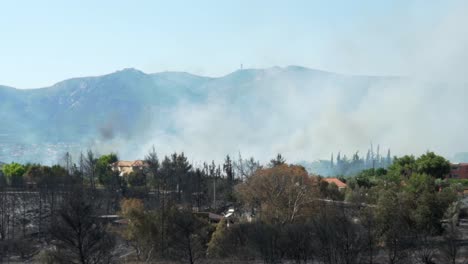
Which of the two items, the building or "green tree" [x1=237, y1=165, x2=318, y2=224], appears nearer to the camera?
"green tree" [x1=237, y1=165, x2=318, y2=224]

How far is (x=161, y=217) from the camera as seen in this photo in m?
33.1

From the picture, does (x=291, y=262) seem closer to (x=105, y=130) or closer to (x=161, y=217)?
(x=161, y=217)

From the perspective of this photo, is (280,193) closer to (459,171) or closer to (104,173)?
(104,173)

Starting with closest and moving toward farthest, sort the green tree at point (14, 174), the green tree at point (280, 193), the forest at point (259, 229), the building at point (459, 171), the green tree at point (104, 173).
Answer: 1. the forest at point (259, 229)
2. the green tree at point (280, 193)
3. the green tree at point (104, 173)
4. the green tree at point (14, 174)
5. the building at point (459, 171)

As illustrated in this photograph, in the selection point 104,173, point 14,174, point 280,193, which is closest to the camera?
point 280,193

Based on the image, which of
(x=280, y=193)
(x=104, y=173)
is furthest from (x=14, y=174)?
(x=280, y=193)

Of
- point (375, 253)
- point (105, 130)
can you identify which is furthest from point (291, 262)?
point (105, 130)

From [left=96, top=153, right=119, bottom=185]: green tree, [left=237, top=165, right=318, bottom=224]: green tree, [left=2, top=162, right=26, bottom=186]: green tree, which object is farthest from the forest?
[left=2, top=162, right=26, bottom=186]: green tree

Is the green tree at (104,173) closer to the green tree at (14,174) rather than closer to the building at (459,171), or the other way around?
the green tree at (14,174)

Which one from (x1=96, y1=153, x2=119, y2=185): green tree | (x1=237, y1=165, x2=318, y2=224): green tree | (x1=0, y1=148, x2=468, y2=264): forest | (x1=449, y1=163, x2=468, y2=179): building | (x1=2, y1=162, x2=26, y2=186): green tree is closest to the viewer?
(x1=0, y1=148, x2=468, y2=264): forest

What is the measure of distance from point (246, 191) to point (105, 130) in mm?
160779

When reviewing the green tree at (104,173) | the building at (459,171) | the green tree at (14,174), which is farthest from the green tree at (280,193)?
the building at (459,171)

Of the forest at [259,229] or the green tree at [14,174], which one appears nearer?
the forest at [259,229]

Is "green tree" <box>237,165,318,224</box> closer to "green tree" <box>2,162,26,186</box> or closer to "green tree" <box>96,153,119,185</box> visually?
"green tree" <box>96,153,119,185</box>
